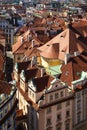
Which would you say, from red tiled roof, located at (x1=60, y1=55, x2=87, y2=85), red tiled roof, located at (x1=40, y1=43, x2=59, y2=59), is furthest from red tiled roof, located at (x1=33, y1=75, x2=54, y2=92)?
red tiled roof, located at (x1=40, y1=43, x2=59, y2=59)

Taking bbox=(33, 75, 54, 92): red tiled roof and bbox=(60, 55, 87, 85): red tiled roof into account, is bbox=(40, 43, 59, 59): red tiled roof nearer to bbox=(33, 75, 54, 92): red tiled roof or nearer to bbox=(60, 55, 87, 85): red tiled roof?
bbox=(60, 55, 87, 85): red tiled roof

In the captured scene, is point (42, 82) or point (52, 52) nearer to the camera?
point (42, 82)

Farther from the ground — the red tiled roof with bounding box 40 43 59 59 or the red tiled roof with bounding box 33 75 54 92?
the red tiled roof with bounding box 33 75 54 92

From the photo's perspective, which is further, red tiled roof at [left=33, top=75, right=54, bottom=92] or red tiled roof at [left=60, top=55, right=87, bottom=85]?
red tiled roof at [left=60, top=55, right=87, bottom=85]

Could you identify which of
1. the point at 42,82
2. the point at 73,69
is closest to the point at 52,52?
the point at 73,69

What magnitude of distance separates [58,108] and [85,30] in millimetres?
45840

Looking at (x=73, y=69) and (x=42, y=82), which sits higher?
(x=42, y=82)

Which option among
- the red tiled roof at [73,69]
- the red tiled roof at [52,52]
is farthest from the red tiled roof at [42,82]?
the red tiled roof at [52,52]

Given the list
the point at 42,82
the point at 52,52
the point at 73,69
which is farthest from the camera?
the point at 52,52

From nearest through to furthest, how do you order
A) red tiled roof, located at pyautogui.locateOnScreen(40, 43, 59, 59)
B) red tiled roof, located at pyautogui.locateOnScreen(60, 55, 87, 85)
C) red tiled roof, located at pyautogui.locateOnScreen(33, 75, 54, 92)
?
1. red tiled roof, located at pyautogui.locateOnScreen(33, 75, 54, 92)
2. red tiled roof, located at pyautogui.locateOnScreen(60, 55, 87, 85)
3. red tiled roof, located at pyautogui.locateOnScreen(40, 43, 59, 59)

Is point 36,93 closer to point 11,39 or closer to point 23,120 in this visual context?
point 23,120

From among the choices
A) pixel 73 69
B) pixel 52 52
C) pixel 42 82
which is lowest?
pixel 52 52

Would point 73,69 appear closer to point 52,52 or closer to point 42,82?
point 42,82

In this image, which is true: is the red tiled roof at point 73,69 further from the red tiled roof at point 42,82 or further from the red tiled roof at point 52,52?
the red tiled roof at point 52,52
